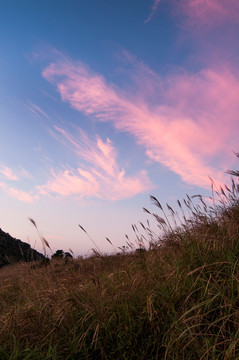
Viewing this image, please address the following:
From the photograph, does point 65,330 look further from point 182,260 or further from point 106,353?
point 182,260

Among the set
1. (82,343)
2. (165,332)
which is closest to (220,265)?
(165,332)

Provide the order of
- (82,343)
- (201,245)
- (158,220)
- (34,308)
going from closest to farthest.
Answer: (82,343) < (34,308) < (201,245) < (158,220)

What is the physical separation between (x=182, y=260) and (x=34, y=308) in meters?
1.89

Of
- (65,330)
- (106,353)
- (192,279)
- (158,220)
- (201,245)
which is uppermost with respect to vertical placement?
(158,220)

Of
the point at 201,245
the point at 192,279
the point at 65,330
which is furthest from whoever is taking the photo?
the point at 201,245

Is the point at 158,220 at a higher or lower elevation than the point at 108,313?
higher

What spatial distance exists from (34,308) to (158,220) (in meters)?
2.39

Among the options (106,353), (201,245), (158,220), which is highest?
(158,220)

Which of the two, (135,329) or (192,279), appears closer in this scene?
(135,329)

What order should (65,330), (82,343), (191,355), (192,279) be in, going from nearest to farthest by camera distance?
(191,355)
(82,343)
(65,330)
(192,279)

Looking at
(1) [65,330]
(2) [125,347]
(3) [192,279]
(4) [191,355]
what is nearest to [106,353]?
(2) [125,347]

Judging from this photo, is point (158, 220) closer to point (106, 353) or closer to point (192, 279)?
point (192, 279)

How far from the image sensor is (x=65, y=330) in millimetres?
3090

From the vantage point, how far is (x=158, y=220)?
5.20 metres
